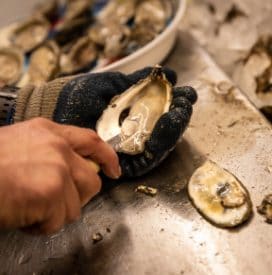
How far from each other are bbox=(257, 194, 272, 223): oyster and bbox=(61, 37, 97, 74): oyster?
0.60 meters

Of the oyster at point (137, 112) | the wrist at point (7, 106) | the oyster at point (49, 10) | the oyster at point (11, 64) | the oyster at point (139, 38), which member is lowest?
the oyster at point (11, 64)

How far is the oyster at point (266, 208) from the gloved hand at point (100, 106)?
16 cm

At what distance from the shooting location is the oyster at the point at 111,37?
3.42 ft

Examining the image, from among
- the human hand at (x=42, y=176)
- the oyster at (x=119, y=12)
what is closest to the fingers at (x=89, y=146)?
the human hand at (x=42, y=176)

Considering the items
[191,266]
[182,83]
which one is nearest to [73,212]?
[191,266]

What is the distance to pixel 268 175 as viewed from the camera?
0.64m

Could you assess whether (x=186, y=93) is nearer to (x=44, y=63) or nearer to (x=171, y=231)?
(x=171, y=231)

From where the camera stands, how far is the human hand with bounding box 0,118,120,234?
0.44 m

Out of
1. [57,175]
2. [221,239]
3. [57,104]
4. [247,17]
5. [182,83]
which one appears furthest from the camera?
[247,17]

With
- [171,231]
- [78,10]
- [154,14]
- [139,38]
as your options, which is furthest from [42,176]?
[78,10]

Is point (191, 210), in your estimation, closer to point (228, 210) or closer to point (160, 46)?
point (228, 210)

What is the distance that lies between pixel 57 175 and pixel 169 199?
235mm

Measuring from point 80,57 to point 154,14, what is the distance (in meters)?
0.23

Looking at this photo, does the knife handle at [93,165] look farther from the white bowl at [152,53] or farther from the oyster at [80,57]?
the oyster at [80,57]
